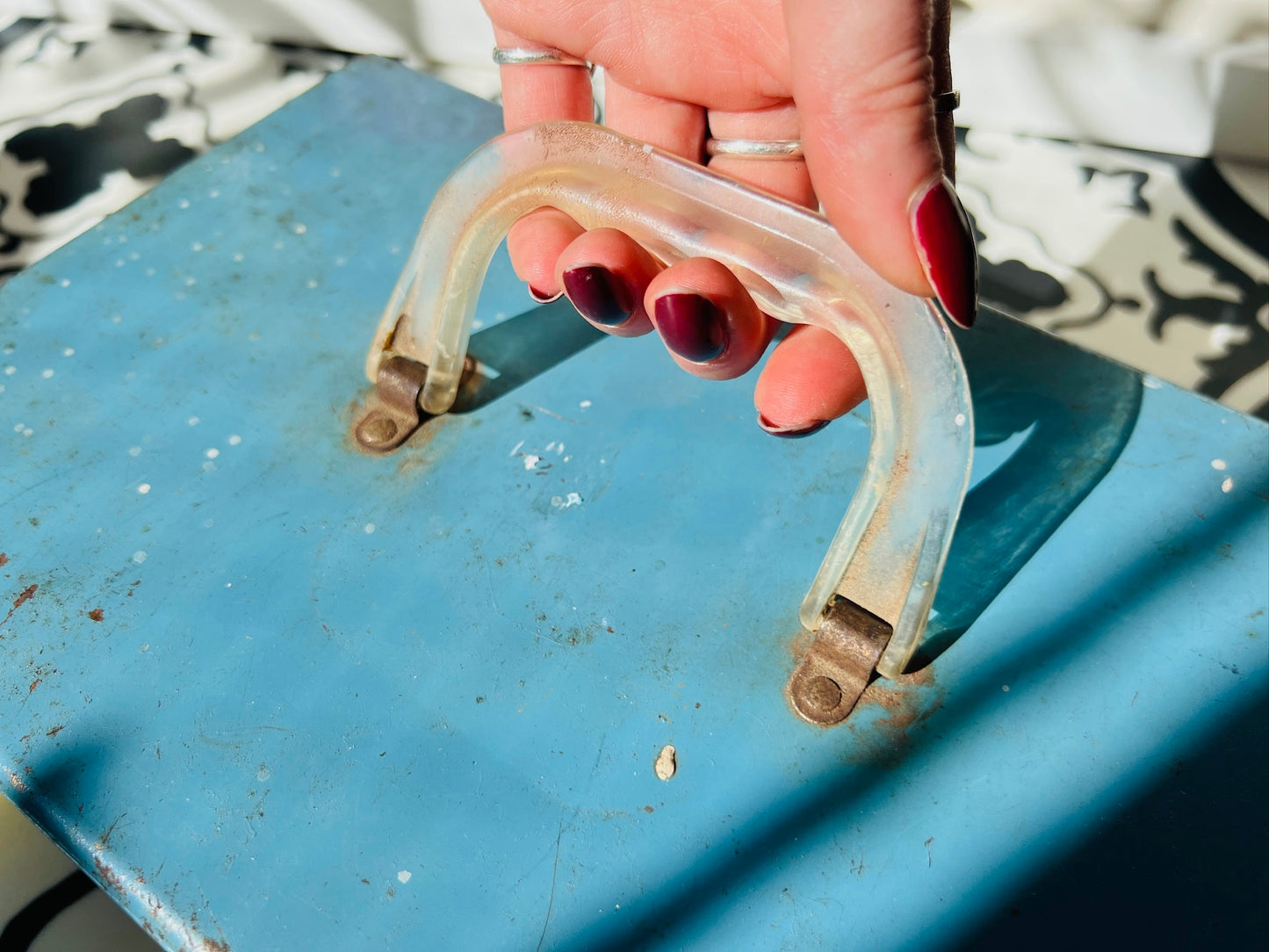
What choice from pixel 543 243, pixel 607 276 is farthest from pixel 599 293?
pixel 543 243

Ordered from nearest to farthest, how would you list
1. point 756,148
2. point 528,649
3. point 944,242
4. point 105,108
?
point 944,242 → point 528,649 → point 756,148 → point 105,108

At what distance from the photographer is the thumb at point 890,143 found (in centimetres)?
41

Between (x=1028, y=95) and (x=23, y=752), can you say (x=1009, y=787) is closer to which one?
(x=23, y=752)

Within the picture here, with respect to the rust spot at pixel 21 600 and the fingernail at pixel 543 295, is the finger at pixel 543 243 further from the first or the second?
the rust spot at pixel 21 600

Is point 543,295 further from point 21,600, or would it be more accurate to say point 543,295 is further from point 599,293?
point 21,600

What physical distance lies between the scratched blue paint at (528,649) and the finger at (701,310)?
11cm

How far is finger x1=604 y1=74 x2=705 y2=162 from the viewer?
25.2 inches

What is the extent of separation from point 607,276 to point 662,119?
211mm

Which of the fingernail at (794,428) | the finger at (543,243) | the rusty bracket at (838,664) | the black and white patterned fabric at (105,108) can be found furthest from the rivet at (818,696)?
the black and white patterned fabric at (105,108)

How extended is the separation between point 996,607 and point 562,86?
425mm

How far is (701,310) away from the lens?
0.46 meters

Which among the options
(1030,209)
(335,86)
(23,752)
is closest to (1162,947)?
(23,752)

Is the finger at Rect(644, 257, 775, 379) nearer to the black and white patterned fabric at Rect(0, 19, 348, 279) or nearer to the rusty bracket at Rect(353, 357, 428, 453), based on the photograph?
the rusty bracket at Rect(353, 357, 428, 453)

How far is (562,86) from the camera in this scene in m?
0.65
